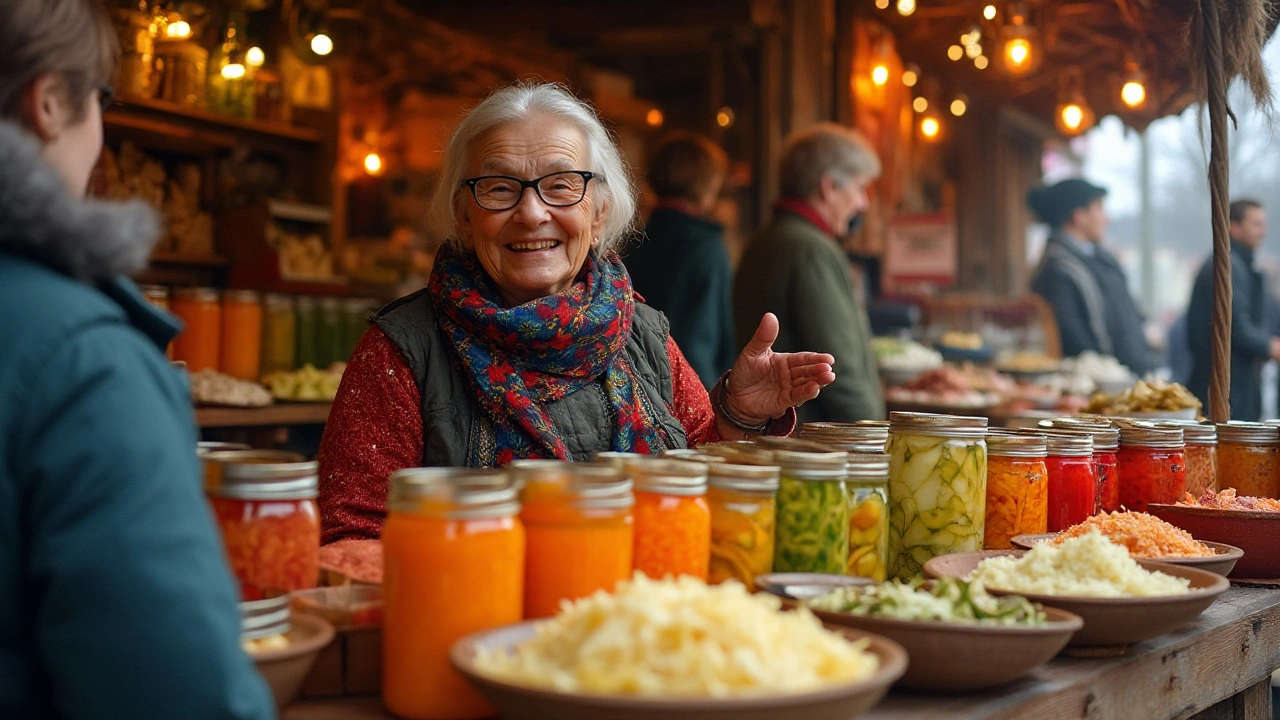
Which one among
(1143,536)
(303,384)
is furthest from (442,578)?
(303,384)

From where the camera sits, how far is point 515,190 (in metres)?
2.32

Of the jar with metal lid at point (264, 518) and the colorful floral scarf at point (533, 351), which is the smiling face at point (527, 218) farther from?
the jar with metal lid at point (264, 518)

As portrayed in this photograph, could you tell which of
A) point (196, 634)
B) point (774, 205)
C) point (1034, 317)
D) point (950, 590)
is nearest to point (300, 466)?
point (196, 634)

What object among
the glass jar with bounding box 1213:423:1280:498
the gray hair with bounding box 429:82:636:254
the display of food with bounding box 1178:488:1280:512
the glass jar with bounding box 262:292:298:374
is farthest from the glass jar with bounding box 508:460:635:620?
the glass jar with bounding box 262:292:298:374

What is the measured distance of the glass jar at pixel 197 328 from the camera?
4.50 metres

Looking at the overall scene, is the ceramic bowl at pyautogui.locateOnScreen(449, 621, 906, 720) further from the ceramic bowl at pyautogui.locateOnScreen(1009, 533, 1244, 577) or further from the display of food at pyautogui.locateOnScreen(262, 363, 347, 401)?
the display of food at pyautogui.locateOnScreen(262, 363, 347, 401)

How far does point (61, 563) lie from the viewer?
0.97 meters

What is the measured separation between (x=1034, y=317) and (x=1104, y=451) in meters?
8.10

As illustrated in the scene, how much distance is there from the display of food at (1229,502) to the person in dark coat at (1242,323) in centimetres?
386

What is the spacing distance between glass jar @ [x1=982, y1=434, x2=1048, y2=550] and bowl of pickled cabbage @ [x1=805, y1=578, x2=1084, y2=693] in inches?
22.9

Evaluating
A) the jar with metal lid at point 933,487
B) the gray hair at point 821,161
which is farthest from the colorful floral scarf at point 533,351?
the gray hair at point 821,161

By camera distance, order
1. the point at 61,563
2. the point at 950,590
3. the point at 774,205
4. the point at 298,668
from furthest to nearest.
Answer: the point at 774,205 → the point at 950,590 → the point at 298,668 → the point at 61,563

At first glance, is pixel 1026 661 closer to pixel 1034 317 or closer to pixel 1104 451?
pixel 1104 451

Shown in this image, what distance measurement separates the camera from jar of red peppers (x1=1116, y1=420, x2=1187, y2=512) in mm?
2379
